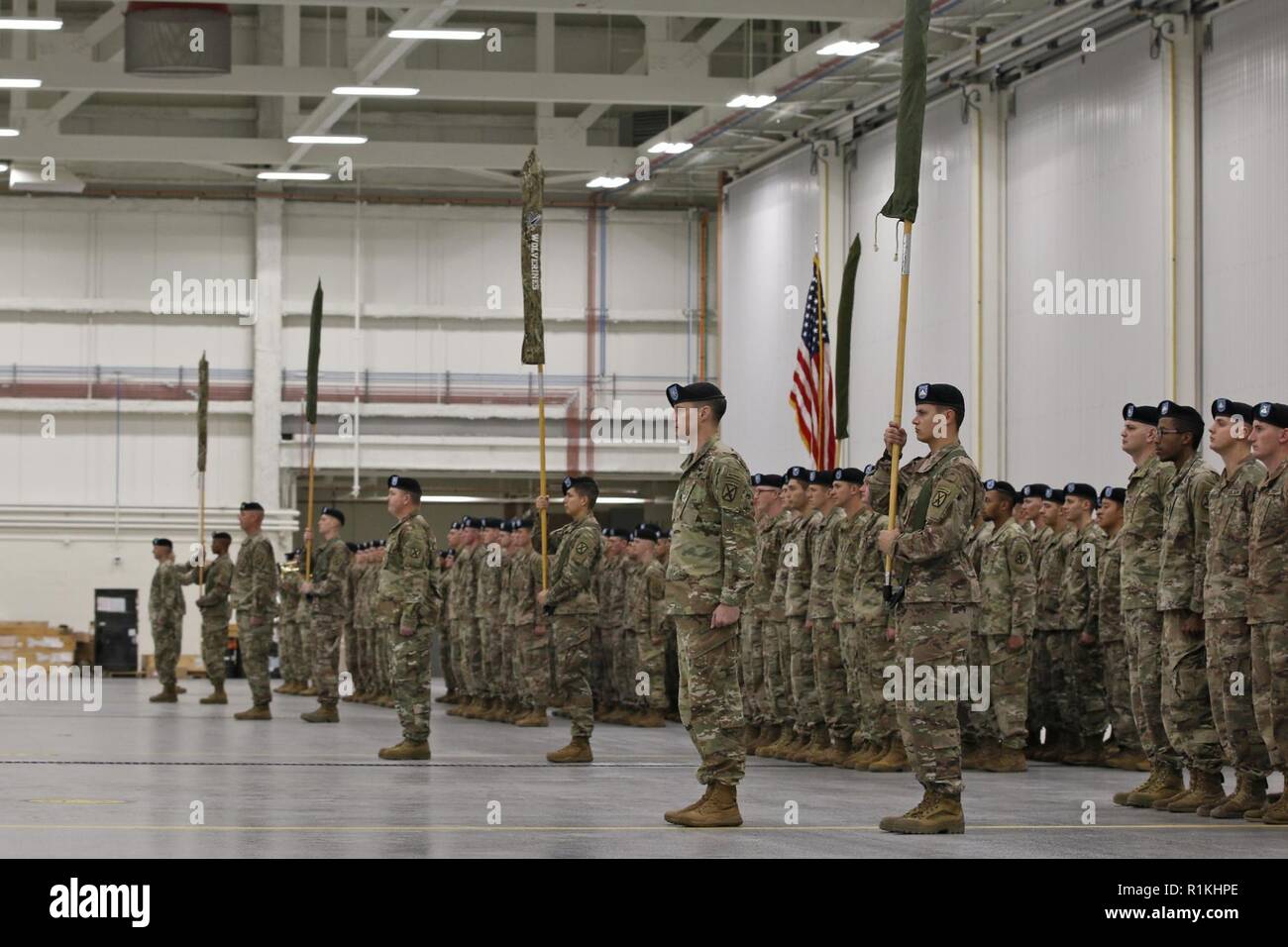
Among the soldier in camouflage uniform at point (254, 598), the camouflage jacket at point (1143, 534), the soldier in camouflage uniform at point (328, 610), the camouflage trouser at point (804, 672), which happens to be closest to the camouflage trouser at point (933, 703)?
the camouflage jacket at point (1143, 534)

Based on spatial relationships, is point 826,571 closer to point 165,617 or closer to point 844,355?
point 844,355

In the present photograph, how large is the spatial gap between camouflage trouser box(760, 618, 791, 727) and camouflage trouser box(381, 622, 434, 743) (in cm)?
256

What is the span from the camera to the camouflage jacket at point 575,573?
12.5 metres

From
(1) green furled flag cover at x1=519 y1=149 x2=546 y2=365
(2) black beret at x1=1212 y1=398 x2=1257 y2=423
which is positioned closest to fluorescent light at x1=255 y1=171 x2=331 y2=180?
(1) green furled flag cover at x1=519 y1=149 x2=546 y2=365

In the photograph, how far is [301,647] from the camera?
23656 millimetres

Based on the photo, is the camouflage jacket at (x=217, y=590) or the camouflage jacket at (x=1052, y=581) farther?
the camouflage jacket at (x=217, y=590)

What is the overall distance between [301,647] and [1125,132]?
12.4 metres

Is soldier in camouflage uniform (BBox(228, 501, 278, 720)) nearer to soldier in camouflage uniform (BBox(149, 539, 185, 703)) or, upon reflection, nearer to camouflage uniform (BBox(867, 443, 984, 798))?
soldier in camouflage uniform (BBox(149, 539, 185, 703))

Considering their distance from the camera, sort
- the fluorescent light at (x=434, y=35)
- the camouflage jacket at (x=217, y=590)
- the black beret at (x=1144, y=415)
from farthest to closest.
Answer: the fluorescent light at (x=434, y=35)
the camouflage jacket at (x=217, y=590)
the black beret at (x=1144, y=415)

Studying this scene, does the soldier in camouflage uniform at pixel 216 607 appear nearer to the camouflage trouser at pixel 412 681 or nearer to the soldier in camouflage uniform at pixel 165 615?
the soldier in camouflage uniform at pixel 165 615

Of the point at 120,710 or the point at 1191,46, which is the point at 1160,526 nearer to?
the point at 1191,46

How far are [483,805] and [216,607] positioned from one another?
9.78 meters

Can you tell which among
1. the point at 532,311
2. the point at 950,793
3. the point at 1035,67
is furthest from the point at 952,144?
the point at 950,793

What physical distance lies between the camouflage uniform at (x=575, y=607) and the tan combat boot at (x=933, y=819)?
4.38 metres
